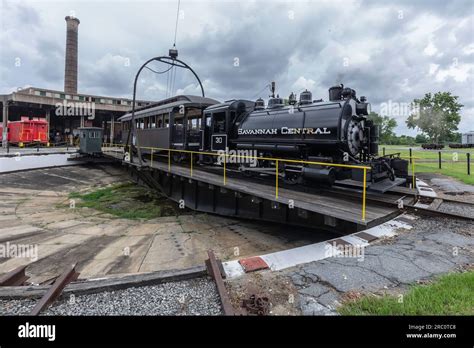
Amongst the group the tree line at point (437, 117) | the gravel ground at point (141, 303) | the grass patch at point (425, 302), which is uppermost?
the tree line at point (437, 117)

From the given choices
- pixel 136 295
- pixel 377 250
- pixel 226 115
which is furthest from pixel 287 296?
pixel 226 115

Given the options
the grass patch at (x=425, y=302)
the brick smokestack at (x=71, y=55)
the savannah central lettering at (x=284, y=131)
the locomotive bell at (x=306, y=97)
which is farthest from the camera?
the brick smokestack at (x=71, y=55)

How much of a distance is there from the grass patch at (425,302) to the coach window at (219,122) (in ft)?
31.2

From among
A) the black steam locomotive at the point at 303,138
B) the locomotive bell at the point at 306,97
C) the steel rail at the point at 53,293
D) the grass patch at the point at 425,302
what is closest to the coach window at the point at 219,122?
the black steam locomotive at the point at 303,138

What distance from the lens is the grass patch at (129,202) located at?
13.0m

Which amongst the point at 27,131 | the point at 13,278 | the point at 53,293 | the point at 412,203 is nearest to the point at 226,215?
the point at 412,203

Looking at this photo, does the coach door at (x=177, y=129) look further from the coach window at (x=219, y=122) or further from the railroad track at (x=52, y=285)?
the railroad track at (x=52, y=285)

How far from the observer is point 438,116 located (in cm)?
5272

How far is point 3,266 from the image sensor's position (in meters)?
6.84

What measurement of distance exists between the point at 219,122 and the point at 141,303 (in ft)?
31.5

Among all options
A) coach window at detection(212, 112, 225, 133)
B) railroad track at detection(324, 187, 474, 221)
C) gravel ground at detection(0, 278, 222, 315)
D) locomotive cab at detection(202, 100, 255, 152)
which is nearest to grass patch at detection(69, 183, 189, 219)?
locomotive cab at detection(202, 100, 255, 152)

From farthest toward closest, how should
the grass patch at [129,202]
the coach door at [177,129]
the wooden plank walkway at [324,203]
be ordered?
1. the coach door at [177,129]
2. the grass patch at [129,202]
3. the wooden plank walkway at [324,203]
